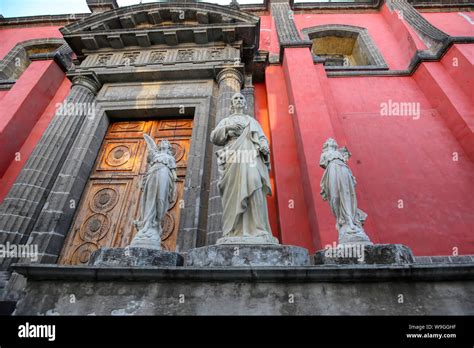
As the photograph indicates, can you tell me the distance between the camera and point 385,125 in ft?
21.9

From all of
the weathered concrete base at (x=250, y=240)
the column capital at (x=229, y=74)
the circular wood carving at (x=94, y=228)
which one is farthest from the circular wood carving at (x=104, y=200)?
the column capital at (x=229, y=74)

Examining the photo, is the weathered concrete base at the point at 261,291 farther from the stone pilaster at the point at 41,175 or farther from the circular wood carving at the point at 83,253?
the stone pilaster at the point at 41,175

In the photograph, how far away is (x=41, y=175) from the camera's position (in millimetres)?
5566

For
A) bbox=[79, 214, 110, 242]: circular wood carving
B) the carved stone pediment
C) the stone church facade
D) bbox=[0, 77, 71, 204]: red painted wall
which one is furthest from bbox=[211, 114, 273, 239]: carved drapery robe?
bbox=[0, 77, 71, 204]: red painted wall

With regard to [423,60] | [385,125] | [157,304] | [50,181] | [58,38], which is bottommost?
[157,304]

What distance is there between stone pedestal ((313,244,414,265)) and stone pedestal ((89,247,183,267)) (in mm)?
1956

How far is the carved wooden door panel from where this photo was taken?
17.4 ft

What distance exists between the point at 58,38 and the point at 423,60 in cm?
1306

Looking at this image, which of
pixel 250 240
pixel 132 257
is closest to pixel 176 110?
pixel 132 257

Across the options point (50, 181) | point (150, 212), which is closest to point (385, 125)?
point (150, 212)

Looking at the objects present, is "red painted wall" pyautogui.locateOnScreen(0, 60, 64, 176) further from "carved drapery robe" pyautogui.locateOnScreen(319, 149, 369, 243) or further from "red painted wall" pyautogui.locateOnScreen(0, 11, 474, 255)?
"carved drapery robe" pyautogui.locateOnScreen(319, 149, 369, 243)

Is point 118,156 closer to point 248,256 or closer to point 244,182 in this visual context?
point 244,182

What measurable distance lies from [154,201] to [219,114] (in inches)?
131
